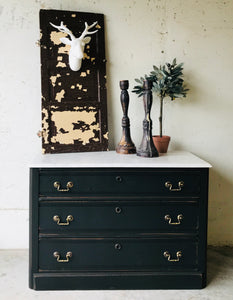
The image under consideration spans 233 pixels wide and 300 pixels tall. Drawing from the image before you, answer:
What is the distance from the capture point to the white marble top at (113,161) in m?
2.24

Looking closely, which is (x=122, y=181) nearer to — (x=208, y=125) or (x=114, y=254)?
(x=114, y=254)

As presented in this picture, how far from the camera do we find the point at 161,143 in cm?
269

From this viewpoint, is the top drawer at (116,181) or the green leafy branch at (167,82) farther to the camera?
the green leafy branch at (167,82)

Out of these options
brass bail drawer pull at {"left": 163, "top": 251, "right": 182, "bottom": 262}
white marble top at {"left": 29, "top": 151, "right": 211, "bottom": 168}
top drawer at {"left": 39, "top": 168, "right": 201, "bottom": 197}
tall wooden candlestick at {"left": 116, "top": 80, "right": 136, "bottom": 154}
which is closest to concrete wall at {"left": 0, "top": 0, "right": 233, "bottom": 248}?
tall wooden candlestick at {"left": 116, "top": 80, "right": 136, "bottom": 154}

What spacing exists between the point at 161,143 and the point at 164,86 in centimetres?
47

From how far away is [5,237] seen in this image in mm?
2918

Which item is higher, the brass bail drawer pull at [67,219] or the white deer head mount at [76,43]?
the white deer head mount at [76,43]

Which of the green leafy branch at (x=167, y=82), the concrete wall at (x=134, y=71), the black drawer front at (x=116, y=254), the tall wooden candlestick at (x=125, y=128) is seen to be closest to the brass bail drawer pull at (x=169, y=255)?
the black drawer front at (x=116, y=254)

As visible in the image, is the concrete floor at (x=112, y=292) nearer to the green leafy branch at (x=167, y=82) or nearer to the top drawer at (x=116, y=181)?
the top drawer at (x=116, y=181)

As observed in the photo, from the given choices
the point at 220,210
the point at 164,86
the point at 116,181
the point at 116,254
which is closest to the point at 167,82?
the point at 164,86

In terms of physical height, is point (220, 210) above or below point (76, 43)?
below

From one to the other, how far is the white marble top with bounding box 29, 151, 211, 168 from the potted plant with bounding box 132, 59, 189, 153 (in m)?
0.15

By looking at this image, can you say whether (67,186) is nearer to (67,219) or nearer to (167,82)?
(67,219)

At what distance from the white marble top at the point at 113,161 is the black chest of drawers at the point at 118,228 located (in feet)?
0.14
